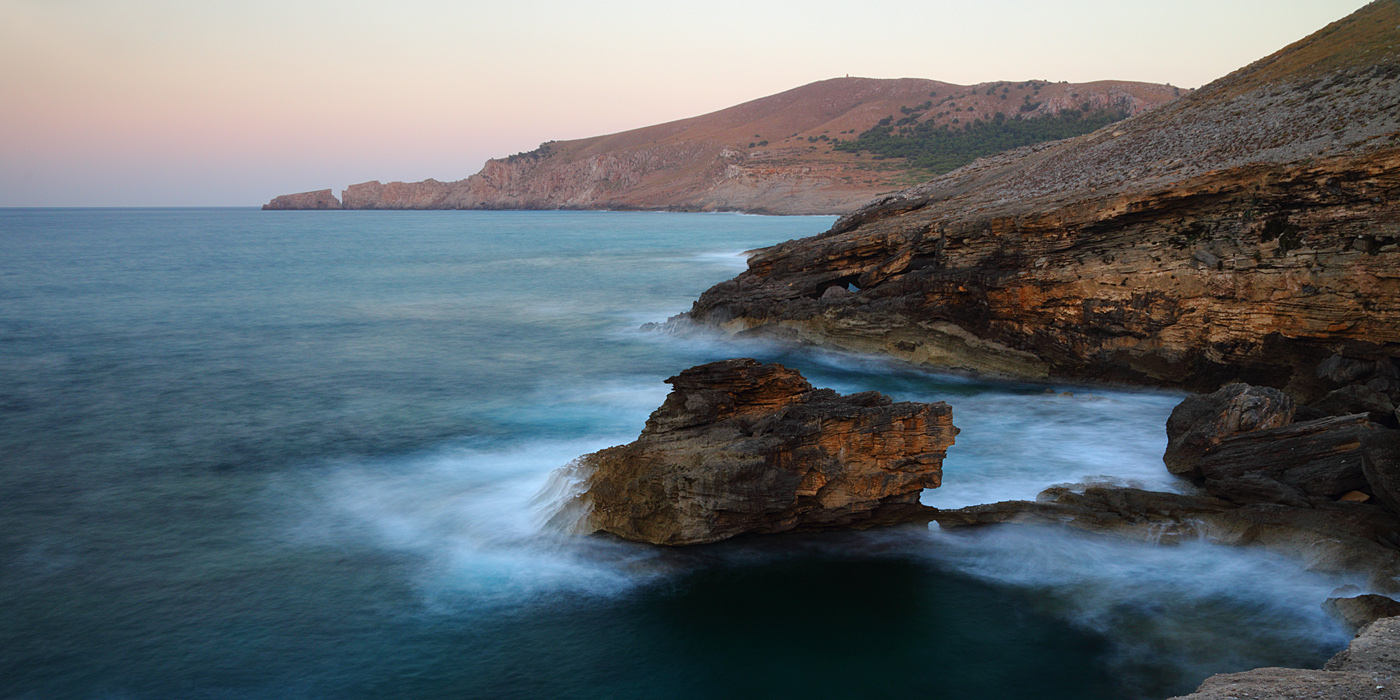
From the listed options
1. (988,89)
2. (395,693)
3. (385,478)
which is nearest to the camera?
(395,693)

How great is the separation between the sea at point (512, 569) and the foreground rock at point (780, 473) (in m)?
0.41

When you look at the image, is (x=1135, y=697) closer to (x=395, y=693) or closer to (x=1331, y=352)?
(x=395, y=693)

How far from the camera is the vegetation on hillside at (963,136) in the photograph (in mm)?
120938

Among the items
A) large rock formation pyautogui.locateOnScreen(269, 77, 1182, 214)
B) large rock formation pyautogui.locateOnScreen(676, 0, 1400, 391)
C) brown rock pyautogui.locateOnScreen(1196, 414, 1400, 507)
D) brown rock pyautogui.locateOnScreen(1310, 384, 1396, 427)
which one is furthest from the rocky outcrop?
large rock formation pyautogui.locateOnScreen(269, 77, 1182, 214)

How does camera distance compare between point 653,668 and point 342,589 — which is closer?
point 653,668

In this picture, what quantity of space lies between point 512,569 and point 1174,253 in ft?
45.1

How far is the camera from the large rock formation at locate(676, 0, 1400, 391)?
14047mm

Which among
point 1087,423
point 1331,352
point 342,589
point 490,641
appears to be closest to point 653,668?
point 490,641

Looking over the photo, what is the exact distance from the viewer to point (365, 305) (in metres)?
35.3

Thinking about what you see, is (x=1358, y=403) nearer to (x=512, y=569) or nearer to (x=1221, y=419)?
(x=1221, y=419)

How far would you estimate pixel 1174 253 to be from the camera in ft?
52.0

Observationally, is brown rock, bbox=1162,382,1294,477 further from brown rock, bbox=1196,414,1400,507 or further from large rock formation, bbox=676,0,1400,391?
large rock formation, bbox=676,0,1400,391

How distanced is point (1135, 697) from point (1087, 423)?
836cm

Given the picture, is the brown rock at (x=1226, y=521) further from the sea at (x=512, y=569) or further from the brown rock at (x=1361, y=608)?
the brown rock at (x=1361, y=608)
